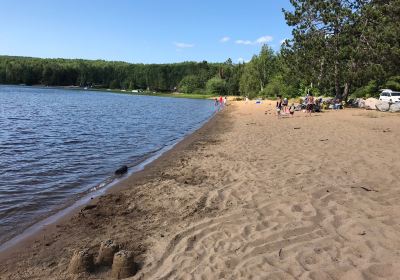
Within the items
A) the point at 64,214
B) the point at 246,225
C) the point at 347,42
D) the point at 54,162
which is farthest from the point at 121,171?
the point at 347,42

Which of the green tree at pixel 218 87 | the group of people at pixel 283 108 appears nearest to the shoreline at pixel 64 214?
the group of people at pixel 283 108

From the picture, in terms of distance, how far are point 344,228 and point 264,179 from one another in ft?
12.6

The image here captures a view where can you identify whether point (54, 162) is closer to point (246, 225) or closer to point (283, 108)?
point (246, 225)

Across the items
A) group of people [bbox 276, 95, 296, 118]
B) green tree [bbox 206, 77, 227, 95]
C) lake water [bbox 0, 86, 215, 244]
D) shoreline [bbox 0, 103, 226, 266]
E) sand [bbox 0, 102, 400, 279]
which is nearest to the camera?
sand [bbox 0, 102, 400, 279]

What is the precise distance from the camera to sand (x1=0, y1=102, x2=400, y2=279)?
5.57 meters

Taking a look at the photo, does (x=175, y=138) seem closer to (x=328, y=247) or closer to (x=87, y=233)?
(x=87, y=233)

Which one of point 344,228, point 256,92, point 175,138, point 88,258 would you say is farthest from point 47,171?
point 256,92

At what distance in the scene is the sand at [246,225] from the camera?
557 centimetres

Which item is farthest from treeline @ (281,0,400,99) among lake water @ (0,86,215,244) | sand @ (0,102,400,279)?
sand @ (0,102,400,279)

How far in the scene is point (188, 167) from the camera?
13.6 m

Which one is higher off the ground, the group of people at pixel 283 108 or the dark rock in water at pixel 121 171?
the group of people at pixel 283 108

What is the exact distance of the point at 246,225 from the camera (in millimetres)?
7121

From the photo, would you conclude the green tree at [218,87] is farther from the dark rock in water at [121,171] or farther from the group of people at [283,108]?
the dark rock in water at [121,171]

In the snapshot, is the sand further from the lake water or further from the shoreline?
the lake water
